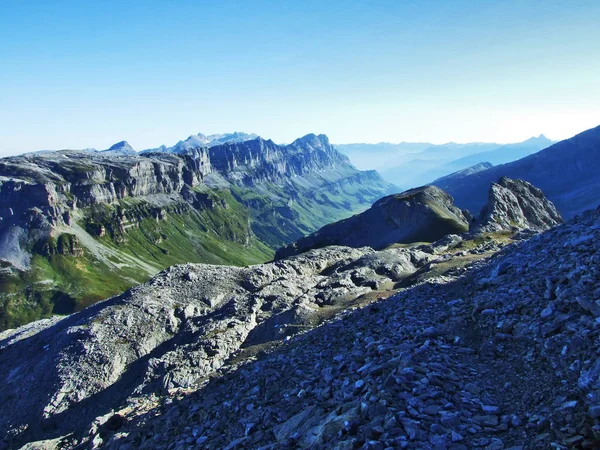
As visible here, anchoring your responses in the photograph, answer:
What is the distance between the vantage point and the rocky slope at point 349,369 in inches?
568

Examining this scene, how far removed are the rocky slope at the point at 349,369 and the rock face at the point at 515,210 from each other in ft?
165

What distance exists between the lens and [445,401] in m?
15.5

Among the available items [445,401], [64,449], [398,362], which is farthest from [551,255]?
[64,449]

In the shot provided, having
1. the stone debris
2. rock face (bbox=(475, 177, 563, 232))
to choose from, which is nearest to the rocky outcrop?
the stone debris

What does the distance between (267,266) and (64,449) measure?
1604 inches

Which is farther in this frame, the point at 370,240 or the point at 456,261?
the point at 370,240

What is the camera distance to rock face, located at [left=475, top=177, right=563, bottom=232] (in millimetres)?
95588

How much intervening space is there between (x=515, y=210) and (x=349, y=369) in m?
102

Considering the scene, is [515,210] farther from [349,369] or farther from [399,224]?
[349,369]

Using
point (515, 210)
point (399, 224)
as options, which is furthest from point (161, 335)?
point (399, 224)

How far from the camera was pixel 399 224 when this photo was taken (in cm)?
14662

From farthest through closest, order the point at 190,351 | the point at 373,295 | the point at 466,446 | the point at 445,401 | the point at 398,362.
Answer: the point at 373,295 < the point at 190,351 < the point at 398,362 < the point at 445,401 < the point at 466,446

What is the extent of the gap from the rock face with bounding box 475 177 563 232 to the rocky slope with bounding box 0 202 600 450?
1977 inches

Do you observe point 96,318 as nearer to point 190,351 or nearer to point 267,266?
point 190,351
